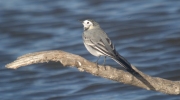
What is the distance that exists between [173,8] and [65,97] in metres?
5.83

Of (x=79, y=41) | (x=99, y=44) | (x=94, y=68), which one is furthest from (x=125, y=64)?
(x=79, y=41)

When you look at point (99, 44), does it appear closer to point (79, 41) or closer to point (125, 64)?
point (125, 64)

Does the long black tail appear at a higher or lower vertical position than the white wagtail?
lower

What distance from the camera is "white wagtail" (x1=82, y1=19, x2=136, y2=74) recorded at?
8.65 metres

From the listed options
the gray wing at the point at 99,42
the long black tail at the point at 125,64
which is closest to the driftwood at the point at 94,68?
the long black tail at the point at 125,64

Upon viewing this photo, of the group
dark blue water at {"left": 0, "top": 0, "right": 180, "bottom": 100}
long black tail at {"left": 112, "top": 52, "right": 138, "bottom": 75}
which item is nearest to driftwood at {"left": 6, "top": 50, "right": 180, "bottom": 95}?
long black tail at {"left": 112, "top": 52, "right": 138, "bottom": 75}

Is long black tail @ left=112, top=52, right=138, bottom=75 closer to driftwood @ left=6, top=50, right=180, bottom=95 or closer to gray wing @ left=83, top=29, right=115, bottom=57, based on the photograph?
driftwood @ left=6, top=50, right=180, bottom=95

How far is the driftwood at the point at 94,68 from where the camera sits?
327 inches

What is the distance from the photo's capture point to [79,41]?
53.3 feet

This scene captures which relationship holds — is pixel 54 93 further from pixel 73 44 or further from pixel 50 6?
pixel 50 6

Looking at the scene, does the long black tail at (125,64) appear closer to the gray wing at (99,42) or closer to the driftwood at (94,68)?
the driftwood at (94,68)

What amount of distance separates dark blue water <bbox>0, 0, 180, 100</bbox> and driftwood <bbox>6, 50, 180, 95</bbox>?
4.04 meters

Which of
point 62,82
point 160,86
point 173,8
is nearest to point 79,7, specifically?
point 173,8

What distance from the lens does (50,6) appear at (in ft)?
63.7
